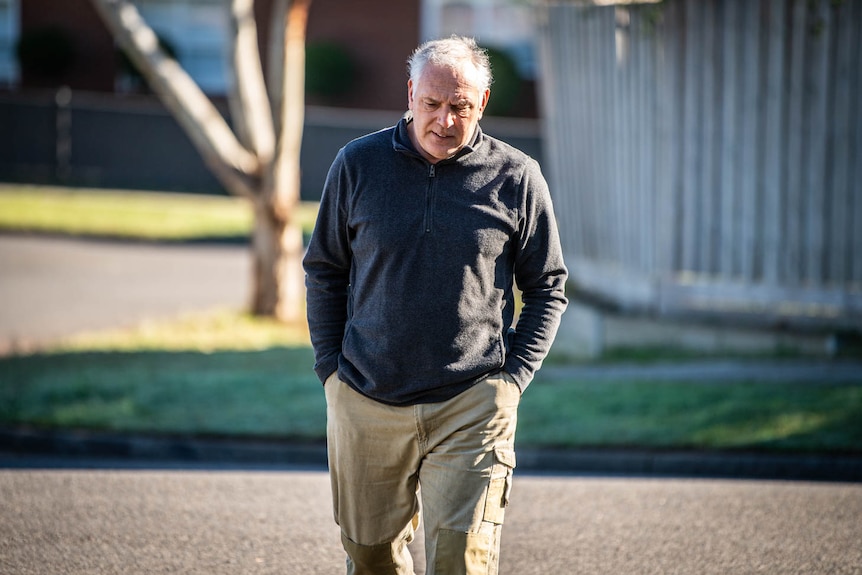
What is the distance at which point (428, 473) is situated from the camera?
11.3 feet

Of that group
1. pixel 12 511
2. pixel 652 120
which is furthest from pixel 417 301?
pixel 652 120

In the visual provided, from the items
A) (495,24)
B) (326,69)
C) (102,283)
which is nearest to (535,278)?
(102,283)

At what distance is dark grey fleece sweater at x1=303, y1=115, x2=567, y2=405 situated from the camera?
3354 mm

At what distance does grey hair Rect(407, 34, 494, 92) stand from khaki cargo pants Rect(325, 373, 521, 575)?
37.6 inches

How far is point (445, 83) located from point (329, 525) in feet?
9.37

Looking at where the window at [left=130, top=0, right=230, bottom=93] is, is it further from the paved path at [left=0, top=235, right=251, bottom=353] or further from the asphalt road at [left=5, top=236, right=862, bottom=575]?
the asphalt road at [left=5, top=236, right=862, bottom=575]

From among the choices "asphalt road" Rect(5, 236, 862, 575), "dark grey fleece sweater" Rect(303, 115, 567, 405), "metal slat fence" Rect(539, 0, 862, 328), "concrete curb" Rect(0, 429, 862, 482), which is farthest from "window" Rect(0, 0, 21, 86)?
"dark grey fleece sweater" Rect(303, 115, 567, 405)

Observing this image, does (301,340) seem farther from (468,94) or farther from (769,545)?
(468,94)

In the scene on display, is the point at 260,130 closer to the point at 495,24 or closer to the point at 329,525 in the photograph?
the point at 329,525

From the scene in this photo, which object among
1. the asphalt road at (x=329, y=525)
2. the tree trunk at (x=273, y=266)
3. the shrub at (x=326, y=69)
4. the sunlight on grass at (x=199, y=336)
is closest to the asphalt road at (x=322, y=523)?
the asphalt road at (x=329, y=525)

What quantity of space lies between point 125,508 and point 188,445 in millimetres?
1404

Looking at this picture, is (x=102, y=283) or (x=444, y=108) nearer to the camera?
(x=444, y=108)

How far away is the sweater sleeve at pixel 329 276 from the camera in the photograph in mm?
3502

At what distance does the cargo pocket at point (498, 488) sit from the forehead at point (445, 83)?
43.4 inches
